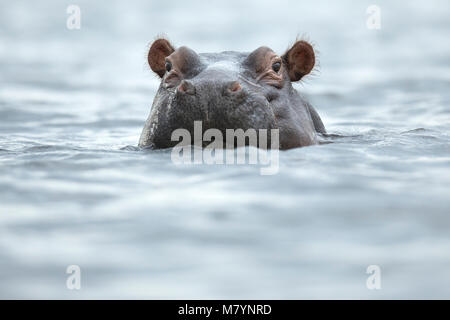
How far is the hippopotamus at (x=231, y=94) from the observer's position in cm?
857

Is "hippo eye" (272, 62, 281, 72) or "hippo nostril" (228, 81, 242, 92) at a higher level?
"hippo eye" (272, 62, 281, 72)

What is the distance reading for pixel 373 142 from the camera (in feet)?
36.4

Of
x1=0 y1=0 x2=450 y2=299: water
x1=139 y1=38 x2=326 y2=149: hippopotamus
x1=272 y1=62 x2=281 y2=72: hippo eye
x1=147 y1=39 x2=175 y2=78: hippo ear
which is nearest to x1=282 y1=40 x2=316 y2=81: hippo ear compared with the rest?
x1=139 y1=38 x2=326 y2=149: hippopotamus

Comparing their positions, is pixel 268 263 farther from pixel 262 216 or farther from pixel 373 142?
pixel 373 142

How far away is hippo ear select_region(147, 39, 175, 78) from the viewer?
10562 mm

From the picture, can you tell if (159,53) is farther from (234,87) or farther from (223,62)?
(234,87)

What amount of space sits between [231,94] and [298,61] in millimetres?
1932

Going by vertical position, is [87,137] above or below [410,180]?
above

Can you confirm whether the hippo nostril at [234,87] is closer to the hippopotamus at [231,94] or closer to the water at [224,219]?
the hippopotamus at [231,94]

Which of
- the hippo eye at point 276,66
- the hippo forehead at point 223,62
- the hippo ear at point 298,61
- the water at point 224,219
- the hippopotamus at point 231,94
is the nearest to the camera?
the water at point 224,219

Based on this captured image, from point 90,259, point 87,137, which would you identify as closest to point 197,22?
point 87,137

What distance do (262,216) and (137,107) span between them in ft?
45.0

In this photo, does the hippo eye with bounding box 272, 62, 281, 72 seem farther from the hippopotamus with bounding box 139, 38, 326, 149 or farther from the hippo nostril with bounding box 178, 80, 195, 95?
the hippo nostril with bounding box 178, 80, 195, 95

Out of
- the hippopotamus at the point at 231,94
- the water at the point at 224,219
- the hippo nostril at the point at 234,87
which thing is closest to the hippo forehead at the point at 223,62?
the hippopotamus at the point at 231,94
